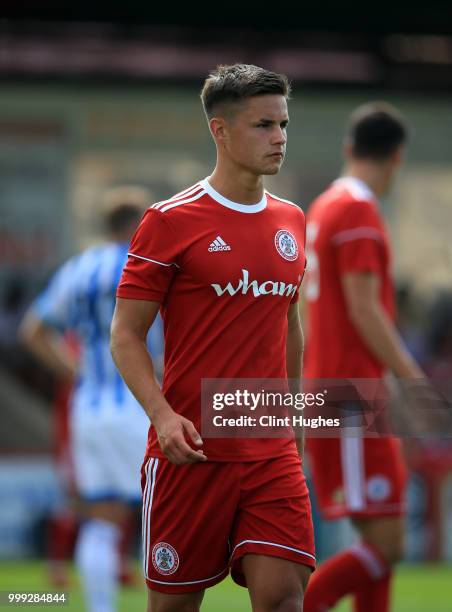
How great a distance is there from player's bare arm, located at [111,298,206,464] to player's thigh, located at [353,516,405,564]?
1.90m

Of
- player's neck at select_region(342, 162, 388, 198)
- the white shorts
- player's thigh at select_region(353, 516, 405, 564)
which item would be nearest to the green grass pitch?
the white shorts

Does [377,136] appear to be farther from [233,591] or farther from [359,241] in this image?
[233,591]

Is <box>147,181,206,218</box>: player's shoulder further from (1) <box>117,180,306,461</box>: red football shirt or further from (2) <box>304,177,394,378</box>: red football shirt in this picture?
(2) <box>304,177,394,378</box>: red football shirt

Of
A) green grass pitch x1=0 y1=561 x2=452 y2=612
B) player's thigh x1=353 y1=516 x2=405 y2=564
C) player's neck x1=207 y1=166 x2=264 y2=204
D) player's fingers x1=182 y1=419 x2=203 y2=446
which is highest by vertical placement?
player's neck x1=207 y1=166 x2=264 y2=204

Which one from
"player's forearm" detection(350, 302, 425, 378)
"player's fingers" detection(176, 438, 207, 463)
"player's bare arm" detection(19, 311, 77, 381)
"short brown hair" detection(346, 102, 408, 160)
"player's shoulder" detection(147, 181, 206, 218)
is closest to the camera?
"player's fingers" detection(176, 438, 207, 463)

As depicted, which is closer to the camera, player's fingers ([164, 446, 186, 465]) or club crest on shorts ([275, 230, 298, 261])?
player's fingers ([164, 446, 186, 465])

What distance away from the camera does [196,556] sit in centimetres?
423

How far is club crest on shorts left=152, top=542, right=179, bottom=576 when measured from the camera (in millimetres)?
4238

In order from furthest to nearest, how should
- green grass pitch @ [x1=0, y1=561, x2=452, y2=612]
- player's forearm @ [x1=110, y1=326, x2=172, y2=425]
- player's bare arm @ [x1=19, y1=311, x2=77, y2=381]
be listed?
1. green grass pitch @ [x1=0, y1=561, x2=452, y2=612]
2. player's bare arm @ [x1=19, y1=311, x2=77, y2=381]
3. player's forearm @ [x1=110, y1=326, x2=172, y2=425]

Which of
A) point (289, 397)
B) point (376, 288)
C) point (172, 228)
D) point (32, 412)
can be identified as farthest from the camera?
point (32, 412)

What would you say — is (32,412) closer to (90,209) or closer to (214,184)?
(90,209)

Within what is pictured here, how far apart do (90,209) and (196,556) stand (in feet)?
29.9

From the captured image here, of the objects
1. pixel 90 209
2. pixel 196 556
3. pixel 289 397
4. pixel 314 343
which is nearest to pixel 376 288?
pixel 314 343

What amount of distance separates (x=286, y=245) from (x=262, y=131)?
36 centimetres
